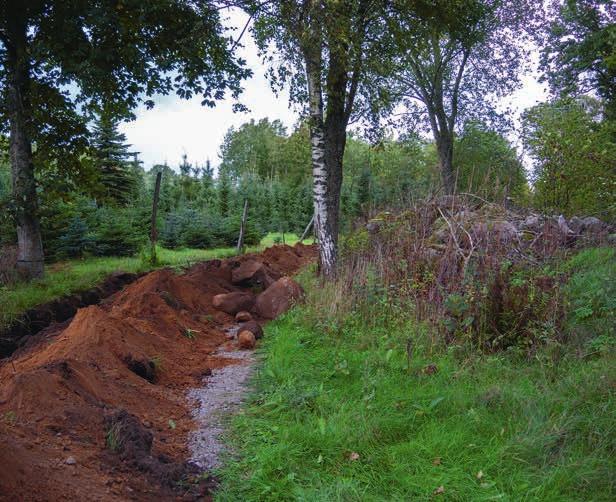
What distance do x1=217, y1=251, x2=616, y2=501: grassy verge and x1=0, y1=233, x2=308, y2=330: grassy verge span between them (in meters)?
4.92

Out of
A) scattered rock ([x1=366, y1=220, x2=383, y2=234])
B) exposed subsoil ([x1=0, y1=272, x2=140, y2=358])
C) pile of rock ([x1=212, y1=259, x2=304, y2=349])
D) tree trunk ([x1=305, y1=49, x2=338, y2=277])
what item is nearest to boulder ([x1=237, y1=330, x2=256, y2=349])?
pile of rock ([x1=212, y1=259, x2=304, y2=349])

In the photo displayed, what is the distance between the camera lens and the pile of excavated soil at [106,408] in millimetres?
2740

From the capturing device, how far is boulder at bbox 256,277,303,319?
7836mm

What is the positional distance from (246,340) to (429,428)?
10.7 ft

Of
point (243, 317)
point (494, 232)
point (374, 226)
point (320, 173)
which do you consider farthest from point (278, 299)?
point (494, 232)

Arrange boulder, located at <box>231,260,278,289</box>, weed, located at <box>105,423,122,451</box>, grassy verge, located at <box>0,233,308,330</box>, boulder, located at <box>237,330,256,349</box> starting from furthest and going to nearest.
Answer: boulder, located at <box>231,260,278,289</box> → grassy verge, located at <box>0,233,308,330</box> → boulder, located at <box>237,330,256,349</box> → weed, located at <box>105,423,122,451</box>

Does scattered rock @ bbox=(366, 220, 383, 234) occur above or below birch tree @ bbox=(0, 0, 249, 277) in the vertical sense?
below

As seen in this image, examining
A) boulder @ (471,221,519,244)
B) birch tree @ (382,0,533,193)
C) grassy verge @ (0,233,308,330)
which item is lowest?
grassy verge @ (0,233,308,330)

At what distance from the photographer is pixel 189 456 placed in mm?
3551

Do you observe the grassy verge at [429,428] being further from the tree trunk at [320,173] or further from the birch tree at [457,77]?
the birch tree at [457,77]

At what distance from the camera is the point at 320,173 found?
945cm

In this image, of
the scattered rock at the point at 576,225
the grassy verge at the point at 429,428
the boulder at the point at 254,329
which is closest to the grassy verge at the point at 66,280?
the boulder at the point at 254,329

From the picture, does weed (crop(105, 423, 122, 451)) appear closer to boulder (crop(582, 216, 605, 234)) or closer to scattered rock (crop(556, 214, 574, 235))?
scattered rock (crop(556, 214, 574, 235))

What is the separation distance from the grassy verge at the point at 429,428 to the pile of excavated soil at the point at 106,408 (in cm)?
53
